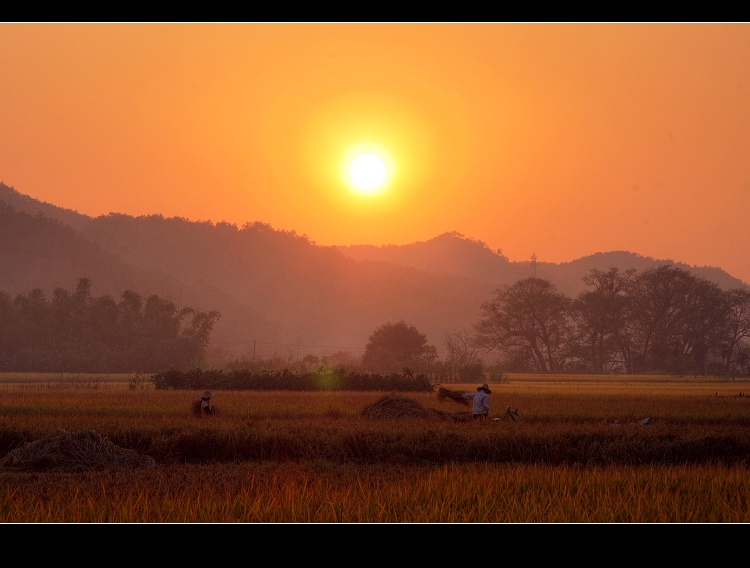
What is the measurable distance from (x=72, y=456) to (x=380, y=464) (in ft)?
16.6

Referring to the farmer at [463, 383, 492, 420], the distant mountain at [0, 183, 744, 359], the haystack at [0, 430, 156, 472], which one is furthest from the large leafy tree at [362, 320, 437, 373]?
the distant mountain at [0, 183, 744, 359]

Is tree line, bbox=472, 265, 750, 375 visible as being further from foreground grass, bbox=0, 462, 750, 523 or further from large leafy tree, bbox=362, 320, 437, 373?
foreground grass, bbox=0, 462, 750, 523

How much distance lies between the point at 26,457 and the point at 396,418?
27.5 ft

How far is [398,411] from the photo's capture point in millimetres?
18812

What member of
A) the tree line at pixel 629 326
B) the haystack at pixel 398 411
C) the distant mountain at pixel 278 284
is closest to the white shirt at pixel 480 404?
the haystack at pixel 398 411

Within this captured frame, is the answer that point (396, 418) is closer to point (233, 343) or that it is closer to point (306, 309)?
point (233, 343)

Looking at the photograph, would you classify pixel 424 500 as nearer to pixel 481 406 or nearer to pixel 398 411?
pixel 481 406

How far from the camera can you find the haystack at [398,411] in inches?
736

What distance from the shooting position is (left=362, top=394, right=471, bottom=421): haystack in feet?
61.3

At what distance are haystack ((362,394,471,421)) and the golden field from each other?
0.45 meters
